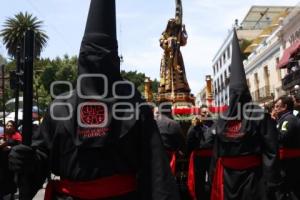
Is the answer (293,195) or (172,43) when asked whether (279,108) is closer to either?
(293,195)

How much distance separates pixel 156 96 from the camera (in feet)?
58.6

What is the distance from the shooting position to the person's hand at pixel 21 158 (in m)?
3.06

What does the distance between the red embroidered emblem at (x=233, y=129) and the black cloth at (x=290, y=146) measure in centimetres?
118

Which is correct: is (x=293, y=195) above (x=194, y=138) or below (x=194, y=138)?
below

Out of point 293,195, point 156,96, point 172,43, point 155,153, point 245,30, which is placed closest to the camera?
point 155,153

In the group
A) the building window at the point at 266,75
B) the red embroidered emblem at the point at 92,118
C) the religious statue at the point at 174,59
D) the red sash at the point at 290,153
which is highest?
the building window at the point at 266,75

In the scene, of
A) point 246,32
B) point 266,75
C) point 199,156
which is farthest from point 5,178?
point 246,32

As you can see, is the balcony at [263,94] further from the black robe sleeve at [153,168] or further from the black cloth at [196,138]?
the black robe sleeve at [153,168]

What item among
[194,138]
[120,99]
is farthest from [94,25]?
[194,138]

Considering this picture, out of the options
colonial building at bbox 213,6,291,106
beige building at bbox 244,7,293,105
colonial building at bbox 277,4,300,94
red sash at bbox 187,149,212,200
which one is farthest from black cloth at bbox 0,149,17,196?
colonial building at bbox 213,6,291,106

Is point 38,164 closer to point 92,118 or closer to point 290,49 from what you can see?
point 92,118

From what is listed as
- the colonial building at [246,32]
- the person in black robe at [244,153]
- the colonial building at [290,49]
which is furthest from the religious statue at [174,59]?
the colonial building at [246,32]

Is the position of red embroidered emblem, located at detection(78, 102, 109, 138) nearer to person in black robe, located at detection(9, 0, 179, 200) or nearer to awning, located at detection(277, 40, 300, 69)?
person in black robe, located at detection(9, 0, 179, 200)

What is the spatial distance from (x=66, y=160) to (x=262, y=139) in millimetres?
3241
